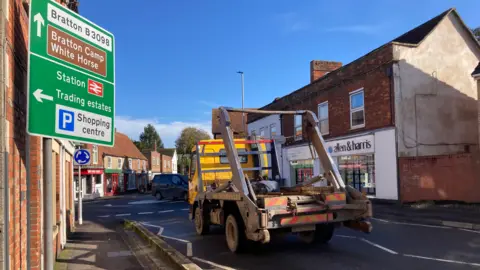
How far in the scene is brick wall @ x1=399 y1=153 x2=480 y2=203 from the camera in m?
15.4

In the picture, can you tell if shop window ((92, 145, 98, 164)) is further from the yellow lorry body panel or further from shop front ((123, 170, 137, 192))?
the yellow lorry body panel

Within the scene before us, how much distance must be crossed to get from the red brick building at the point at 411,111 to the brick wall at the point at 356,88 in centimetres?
4

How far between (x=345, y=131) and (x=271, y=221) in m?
14.7

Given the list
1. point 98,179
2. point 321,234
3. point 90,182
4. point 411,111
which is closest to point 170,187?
point 90,182

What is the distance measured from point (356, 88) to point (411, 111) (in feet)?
10.3

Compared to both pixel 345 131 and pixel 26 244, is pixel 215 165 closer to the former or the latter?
pixel 26 244

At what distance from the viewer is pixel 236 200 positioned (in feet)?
26.9

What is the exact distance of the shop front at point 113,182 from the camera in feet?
154

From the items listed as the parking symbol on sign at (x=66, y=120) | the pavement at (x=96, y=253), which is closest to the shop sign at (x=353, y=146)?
the pavement at (x=96, y=253)

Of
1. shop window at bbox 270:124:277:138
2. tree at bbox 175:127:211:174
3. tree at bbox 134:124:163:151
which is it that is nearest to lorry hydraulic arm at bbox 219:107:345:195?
shop window at bbox 270:124:277:138

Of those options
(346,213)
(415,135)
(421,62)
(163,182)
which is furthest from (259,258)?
(163,182)

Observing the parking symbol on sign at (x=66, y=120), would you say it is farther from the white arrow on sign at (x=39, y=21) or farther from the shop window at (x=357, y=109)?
the shop window at (x=357, y=109)

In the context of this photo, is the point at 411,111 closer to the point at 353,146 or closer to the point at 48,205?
the point at 353,146

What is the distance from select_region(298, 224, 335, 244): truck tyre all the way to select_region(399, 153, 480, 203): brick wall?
352 inches
